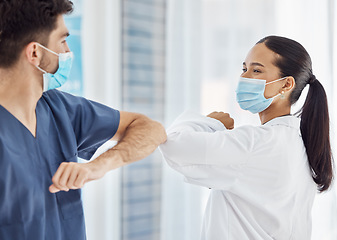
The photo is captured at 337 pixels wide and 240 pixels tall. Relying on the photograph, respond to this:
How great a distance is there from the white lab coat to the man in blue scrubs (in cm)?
13

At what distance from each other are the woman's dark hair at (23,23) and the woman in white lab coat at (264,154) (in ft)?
1.70

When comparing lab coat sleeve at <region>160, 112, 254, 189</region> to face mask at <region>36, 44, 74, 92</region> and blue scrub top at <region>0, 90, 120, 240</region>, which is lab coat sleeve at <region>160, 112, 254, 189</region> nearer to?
blue scrub top at <region>0, 90, 120, 240</region>

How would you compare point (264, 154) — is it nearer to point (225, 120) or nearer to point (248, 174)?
point (248, 174)

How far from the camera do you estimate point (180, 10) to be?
251 centimetres

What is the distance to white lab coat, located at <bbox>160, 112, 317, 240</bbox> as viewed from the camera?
48.6 inches

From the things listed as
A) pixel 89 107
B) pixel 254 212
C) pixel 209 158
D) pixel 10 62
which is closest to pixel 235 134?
pixel 209 158

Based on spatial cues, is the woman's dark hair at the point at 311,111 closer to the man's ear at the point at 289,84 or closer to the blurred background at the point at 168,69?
the man's ear at the point at 289,84

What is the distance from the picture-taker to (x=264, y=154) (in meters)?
1.27

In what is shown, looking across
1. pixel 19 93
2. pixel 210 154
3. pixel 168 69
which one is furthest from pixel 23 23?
pixel 168 69

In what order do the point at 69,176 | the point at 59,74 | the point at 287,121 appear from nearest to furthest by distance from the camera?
the point at 69,176, the point at 59,74, the point at 287,121

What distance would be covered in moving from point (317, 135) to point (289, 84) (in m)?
0.21

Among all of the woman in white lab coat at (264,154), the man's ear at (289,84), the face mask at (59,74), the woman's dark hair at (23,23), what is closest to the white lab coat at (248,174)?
the woman in white lab coat at (264,154)

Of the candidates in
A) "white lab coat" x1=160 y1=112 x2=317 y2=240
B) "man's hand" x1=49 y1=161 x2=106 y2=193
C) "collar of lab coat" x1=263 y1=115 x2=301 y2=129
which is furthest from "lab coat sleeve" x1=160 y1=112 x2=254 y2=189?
"man's hand" x1=49 y1=161 x2=106 y2=193

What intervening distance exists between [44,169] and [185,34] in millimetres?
1576
